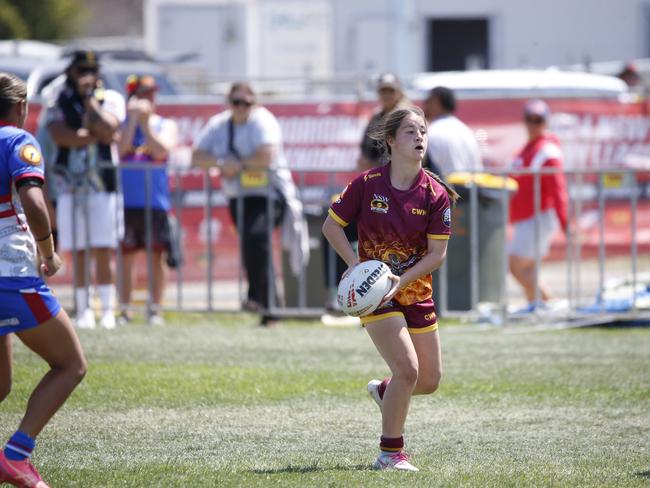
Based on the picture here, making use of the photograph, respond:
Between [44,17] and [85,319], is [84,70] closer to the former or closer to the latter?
[85,319]

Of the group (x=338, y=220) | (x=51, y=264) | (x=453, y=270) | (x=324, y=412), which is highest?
(x=338, y=220)

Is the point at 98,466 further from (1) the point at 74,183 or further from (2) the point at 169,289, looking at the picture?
(2) the point at 169,289

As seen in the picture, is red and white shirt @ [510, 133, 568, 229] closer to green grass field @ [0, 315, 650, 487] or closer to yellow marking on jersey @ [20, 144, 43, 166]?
green grass field @ [0, 315, 650, 487]

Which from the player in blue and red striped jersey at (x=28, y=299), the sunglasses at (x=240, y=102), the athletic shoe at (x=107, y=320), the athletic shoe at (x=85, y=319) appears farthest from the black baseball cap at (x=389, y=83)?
the player in blue and red striped jersey at (x=28, y=299)

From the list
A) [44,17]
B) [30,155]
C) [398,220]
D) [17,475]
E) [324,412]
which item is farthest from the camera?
[44,17]

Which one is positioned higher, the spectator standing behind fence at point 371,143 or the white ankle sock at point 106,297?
the spectator standing behind fence at point 371,143

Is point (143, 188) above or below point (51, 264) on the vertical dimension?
below

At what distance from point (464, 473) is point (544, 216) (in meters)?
6.55

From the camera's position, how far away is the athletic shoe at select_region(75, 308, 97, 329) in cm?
1170

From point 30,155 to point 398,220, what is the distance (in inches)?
70.6

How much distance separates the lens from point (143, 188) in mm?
12367

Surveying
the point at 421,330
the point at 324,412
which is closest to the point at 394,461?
the point at 421,330

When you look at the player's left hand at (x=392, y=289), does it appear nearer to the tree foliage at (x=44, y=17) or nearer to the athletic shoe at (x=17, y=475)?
the athletic shoe at (x=17, y=475)

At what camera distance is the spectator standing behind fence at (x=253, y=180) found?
12109 millimetres
